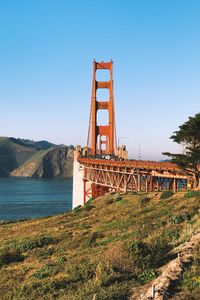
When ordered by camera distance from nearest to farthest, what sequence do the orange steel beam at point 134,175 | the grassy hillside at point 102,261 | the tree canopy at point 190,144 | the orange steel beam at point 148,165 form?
the grassy hillside at point 102,261 → the tree canopy at point 190,144 → the orange steel beam at point 148,165 → the orange steel beam at point 134,175

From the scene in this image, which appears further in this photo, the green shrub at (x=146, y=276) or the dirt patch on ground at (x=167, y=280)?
the green shrub at (x=146, y=276)

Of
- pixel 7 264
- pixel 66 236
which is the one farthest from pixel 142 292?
pixel 66 236

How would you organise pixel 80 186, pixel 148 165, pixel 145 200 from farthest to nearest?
pixel 80 186
pixel 148 165
pixel 145 200

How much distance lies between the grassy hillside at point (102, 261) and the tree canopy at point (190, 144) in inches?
324

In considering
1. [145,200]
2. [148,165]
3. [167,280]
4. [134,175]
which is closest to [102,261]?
[167,280]

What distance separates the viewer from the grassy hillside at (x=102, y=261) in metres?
11.7

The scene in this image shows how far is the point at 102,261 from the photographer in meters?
14.3

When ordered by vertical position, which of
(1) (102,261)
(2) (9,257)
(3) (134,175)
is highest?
(3) (134,175)

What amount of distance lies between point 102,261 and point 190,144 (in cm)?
2219

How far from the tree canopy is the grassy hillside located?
27.0 feet

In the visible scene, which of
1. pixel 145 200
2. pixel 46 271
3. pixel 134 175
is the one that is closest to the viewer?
pixel 46 271

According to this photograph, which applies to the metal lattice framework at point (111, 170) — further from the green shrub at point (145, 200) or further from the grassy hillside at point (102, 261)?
the grassy hillside at point (102, 261)

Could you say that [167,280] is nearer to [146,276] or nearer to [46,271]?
[146,276]

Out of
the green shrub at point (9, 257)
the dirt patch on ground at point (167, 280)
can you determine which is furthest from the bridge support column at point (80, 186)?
the dirt patch on ground at point (167, 280)
